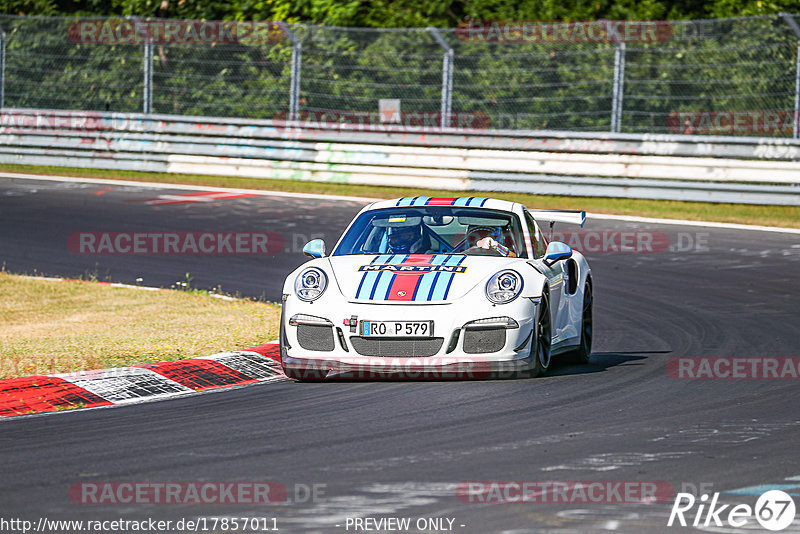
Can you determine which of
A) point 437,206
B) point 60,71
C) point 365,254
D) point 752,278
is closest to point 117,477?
point 365,254

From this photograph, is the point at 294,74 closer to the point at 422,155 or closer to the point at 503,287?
the point at 422,155

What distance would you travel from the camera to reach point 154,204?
65.0ft

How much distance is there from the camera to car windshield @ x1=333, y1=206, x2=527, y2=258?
9320mm

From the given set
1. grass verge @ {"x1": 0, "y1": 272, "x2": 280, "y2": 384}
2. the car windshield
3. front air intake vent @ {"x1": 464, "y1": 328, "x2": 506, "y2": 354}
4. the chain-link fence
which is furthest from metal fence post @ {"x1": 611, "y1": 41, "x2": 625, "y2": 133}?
front air intake vent @ {"x1": 464, "y1": 328, "x2": 506, "y2": 354}

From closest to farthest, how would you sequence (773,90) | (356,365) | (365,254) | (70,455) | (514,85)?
(70,455), (356,365), (365,254), (773,90), (514,85)

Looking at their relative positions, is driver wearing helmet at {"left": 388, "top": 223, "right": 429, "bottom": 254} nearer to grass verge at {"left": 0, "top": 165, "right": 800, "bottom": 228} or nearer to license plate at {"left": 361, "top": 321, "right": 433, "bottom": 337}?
license plate at {"left": 361, "top": 321, "right": 433, "bottom": 337}

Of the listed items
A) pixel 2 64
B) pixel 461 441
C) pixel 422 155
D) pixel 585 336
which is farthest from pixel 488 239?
pixel 2 64

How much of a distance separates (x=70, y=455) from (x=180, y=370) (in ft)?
8.23

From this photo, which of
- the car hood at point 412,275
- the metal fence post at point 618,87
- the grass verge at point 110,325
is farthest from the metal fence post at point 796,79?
the car hood at point 412,275

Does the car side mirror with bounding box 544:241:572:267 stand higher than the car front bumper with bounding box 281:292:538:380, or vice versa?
the car side mirror with bounding box 544:241:572:267

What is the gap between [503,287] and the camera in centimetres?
841

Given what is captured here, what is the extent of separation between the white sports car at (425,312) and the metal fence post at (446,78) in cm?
1191

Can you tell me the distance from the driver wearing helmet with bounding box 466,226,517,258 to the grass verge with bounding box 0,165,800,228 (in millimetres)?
9760

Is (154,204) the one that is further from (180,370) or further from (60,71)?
(180,370)
